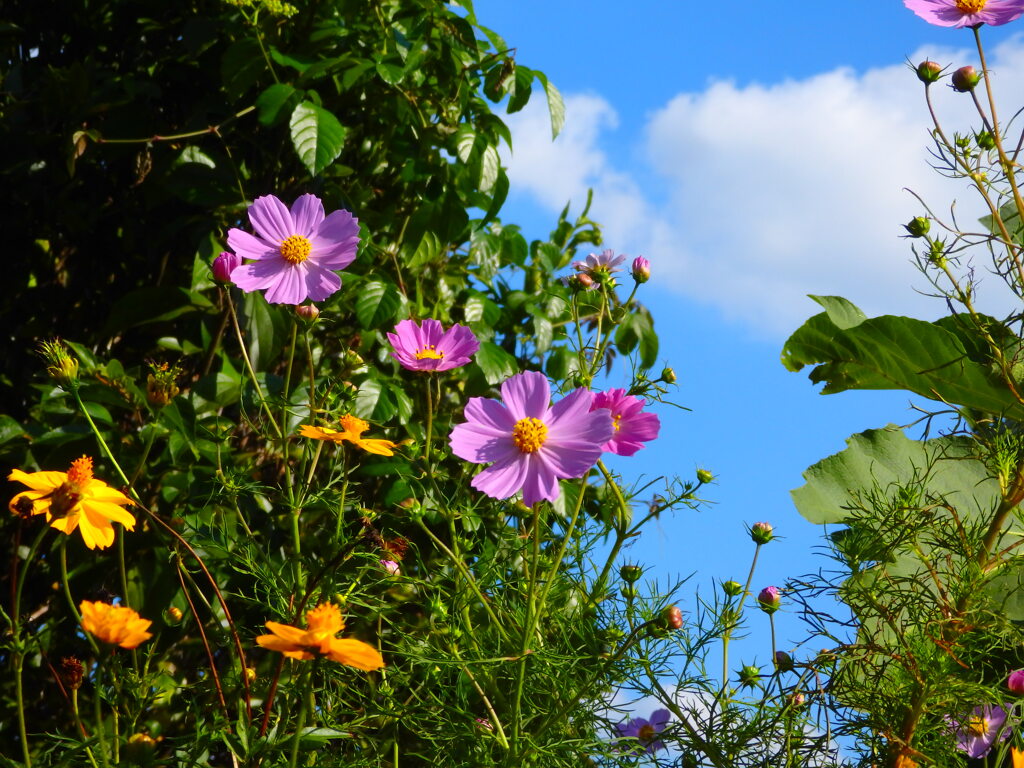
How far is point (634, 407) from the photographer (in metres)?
1.02

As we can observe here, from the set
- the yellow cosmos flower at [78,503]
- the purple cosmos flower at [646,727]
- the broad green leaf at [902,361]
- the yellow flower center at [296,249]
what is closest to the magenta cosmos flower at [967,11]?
the broad green leaf at [902,361]

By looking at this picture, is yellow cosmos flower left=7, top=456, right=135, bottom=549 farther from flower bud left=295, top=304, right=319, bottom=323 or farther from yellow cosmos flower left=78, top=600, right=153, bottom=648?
flower bud left=295, top=304, right=319, bottom=323

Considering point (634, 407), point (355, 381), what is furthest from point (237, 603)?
point (634, 407)

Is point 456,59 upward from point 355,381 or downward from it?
upward

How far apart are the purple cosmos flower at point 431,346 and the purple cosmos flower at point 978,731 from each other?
0.70m

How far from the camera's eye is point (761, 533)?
3.92 ft

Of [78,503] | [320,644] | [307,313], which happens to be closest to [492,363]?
[307,313]

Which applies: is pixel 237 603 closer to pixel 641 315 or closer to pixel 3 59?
pixel 641 315

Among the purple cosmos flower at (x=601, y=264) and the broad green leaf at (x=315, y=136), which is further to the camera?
the broad green leaf at (x=315, y=136)

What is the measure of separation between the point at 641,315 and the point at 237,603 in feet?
3.52

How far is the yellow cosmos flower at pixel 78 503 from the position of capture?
3.26 ft

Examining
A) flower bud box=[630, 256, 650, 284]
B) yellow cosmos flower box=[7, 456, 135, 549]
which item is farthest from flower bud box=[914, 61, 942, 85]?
yellow cosmos flower box=[7, 456, 135, 549]

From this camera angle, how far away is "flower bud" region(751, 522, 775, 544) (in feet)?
3.92

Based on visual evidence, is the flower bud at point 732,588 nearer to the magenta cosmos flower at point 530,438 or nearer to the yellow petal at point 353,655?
the magenta cosmos flower at point 530,438
